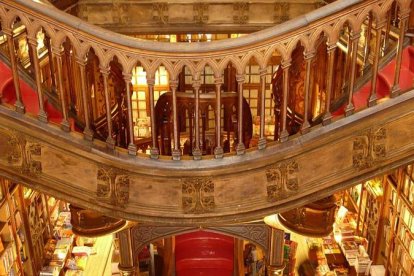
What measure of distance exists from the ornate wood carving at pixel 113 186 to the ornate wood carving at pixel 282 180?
2.44ft

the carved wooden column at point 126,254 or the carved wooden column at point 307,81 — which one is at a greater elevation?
the carved wooden column at point 307,81

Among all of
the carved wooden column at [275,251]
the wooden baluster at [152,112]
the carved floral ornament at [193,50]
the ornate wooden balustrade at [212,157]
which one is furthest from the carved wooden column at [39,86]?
the carved wooden column at [275,251]

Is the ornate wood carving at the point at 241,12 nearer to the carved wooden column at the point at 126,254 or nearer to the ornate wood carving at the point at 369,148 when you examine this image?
the carved wooden column at the point at 126,254

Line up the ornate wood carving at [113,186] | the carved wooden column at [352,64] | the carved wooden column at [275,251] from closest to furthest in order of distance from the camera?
the carved wooden column at [352,64] < the ornate wood carving at [113,186] < the carved wooden column at [275,251]

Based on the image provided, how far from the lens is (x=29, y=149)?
3072mm

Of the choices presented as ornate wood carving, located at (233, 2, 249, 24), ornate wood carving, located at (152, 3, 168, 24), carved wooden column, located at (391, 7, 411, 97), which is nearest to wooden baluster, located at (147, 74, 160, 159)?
carved wooden column, located at (391, 7, 411, 97)

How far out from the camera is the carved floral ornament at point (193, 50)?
2781 millimetres

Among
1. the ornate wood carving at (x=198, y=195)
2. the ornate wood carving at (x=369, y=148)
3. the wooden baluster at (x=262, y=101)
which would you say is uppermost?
the wooden baluster at (x=262, y=101)

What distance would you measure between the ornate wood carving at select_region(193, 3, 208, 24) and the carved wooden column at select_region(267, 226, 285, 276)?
4.56m

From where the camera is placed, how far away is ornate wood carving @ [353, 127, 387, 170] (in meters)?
3.07

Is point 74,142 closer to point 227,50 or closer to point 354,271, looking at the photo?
point 227,50

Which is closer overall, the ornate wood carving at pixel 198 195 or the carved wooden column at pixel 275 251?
the ornate wood carving at pixel 198 195

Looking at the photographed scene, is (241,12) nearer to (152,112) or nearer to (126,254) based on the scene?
(126,254)

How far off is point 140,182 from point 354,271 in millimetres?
4296
